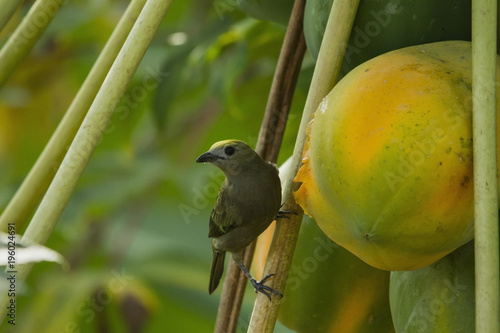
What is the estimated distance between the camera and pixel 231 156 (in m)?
1.15

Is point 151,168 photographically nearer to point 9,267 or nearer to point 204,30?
point 204,30

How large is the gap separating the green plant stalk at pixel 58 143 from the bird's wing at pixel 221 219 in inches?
16.8

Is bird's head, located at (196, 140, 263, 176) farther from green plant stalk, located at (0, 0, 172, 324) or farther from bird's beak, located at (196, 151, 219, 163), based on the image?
green plant stalk, located at (0, 0, 172, 324)

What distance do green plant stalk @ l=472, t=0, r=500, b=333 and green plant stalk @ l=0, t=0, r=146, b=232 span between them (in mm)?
337

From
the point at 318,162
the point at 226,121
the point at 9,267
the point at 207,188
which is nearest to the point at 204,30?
the point at 226,121

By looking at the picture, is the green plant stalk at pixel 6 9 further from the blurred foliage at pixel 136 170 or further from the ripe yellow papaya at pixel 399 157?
the blurred foliage at pixel 136 170

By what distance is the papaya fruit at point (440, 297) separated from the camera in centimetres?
70

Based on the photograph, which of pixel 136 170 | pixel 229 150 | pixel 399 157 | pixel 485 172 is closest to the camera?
pixel 485 172

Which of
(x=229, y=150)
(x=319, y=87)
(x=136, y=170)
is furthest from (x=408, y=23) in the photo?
(x=136, y=170)

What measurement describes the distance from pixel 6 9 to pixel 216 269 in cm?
77

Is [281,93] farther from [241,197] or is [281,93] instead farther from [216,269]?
[216,269]

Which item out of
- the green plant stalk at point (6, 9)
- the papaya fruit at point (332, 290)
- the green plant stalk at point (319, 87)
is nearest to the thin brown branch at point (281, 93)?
the papaya fruit at point (332, 290)

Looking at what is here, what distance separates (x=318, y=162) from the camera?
66cm

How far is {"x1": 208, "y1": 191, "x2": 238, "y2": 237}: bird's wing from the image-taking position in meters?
1.15
